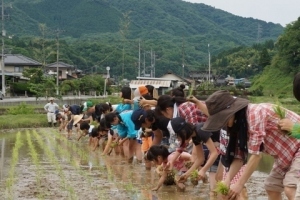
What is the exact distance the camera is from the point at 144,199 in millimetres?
6121

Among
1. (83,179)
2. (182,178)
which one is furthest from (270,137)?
(83,179)

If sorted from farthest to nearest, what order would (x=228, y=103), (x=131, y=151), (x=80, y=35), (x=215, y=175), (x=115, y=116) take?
1. (x=80, y=35)
2. (x=131, y=151)
3. (x=115, y=116)
4. (x=215, y=175)
5. (x=228, y=103)

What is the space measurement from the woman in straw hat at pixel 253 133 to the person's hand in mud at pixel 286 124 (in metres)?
0.07

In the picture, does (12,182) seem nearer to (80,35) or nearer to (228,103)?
(228,103)

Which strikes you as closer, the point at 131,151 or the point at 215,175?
the point at 215,175

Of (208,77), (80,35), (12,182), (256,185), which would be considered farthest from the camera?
(80,35)

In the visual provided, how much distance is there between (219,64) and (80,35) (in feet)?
143

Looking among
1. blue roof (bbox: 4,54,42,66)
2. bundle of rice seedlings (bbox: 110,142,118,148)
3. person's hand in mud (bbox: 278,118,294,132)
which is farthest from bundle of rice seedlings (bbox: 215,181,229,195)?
blue roof (bbox: 4,54,42,66)

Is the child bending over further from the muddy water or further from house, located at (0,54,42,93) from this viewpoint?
house, located at (0,54,42,93)

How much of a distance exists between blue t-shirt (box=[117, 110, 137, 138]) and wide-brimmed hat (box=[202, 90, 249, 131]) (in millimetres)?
5424

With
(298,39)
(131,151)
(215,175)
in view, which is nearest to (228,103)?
(215,175)

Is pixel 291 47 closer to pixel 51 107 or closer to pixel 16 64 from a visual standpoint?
pixel 51 107

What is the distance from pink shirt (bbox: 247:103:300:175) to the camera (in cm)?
386

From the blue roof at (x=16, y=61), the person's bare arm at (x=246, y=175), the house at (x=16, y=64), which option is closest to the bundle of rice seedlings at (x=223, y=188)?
the person's bare arm at (x=246, y=175)
